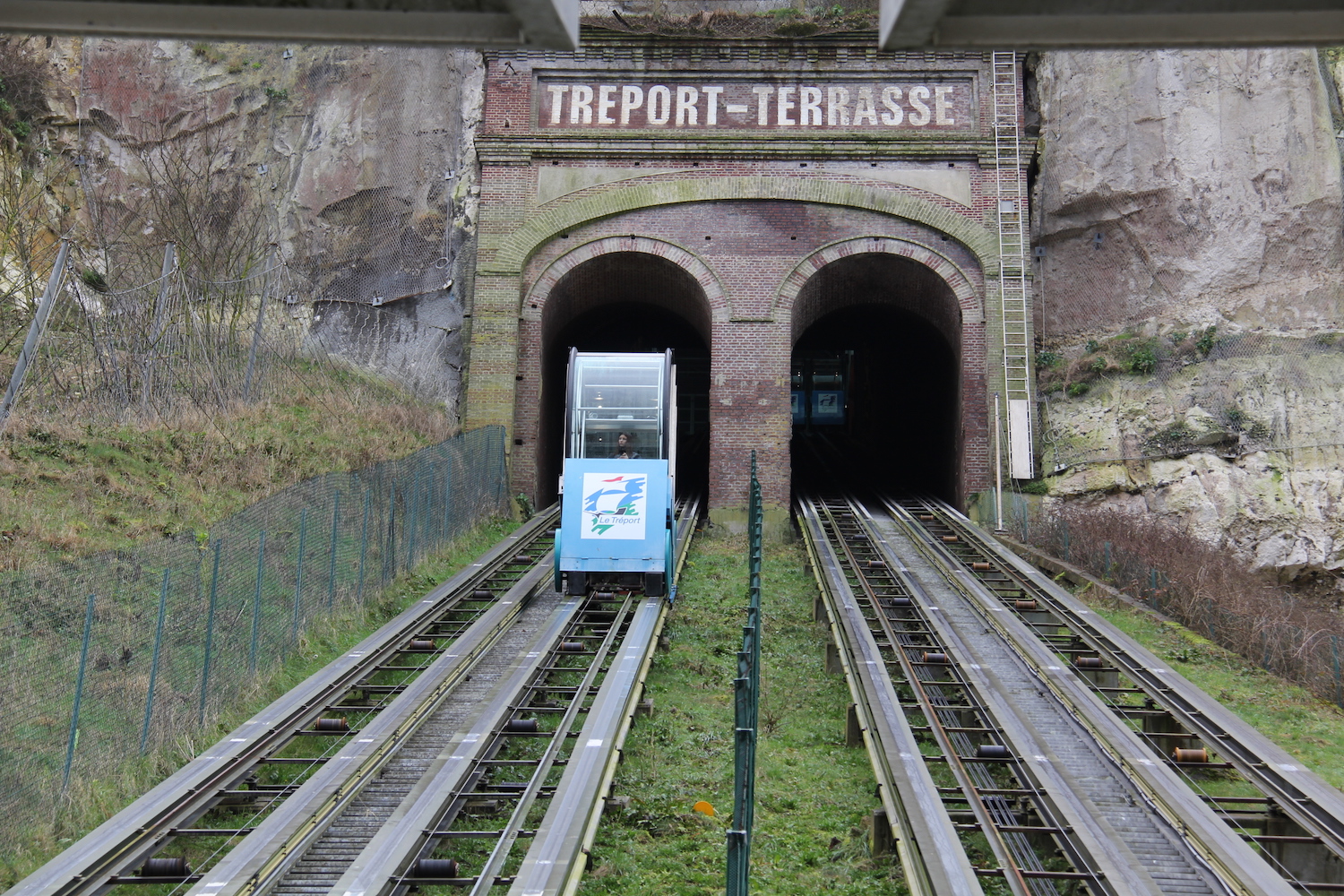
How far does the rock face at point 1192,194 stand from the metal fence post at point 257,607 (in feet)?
60.6

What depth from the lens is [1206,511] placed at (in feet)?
65.1

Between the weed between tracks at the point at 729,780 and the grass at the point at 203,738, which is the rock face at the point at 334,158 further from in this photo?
the weed between tracks at the point at 729,780

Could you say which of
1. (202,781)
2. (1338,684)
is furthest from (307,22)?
(1338,684)

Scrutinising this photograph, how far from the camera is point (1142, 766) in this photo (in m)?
8.62

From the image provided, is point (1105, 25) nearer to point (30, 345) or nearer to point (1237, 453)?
point (30, 345)

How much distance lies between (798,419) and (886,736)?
102 ft

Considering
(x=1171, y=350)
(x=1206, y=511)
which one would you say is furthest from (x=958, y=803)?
(x=1171, y=350)

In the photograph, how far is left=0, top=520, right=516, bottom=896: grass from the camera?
22.6ft

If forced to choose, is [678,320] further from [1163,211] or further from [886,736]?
[886,736]

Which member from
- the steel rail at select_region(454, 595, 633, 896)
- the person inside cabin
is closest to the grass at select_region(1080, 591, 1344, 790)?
the steel rail at select_region(454, 595, 633, 896)

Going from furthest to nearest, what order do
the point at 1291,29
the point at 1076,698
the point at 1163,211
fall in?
the point at 1163,211 → the point at 1076,698 → the point at 1291,29

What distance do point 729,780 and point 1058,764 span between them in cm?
273

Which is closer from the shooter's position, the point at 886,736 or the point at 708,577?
the point at 886,736

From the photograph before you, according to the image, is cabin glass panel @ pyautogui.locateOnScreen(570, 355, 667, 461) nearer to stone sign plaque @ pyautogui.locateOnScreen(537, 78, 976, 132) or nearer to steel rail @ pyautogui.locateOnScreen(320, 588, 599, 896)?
steel rail @ pyautogui.locateOnScreen(320, 588, 599, 896)
